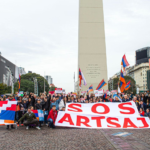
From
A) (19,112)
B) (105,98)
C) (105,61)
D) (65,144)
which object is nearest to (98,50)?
(105,61)

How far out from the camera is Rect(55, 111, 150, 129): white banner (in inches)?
414

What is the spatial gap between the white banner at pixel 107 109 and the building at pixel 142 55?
325ft

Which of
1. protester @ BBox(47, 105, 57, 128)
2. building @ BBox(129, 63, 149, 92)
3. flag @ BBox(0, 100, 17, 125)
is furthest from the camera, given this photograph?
building @ BBox(129, 63, 149, 92)

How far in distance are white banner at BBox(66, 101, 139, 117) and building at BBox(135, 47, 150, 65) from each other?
99158 millimetres

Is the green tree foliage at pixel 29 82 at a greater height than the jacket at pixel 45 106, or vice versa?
the green tree foliage at pixel 29 82

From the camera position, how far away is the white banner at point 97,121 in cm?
1052

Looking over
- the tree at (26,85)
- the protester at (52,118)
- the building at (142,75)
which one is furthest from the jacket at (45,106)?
the building at (142,75)

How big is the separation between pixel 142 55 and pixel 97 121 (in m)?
106

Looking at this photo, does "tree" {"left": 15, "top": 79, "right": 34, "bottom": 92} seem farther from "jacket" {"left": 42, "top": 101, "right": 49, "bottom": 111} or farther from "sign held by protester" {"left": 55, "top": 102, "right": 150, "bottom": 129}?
"sign held by protester" {"left": 55, "top": 102, "right": 150, "bottom": 129}

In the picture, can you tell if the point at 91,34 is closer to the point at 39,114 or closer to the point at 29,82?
the point at 39,114

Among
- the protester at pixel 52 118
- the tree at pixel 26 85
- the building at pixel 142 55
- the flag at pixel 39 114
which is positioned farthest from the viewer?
the building at pixel 142 55

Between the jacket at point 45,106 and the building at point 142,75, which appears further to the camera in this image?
the building at point 142,75

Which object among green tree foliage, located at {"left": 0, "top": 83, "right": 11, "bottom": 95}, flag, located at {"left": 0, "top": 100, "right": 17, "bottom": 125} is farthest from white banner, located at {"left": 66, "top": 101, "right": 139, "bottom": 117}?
green tree foliage, located at {"left": 0, "top": 83, "right": 11, "bottom": 95}

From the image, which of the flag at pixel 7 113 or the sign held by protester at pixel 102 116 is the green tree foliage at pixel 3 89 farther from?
the sign held by protester at pixel 102 116
